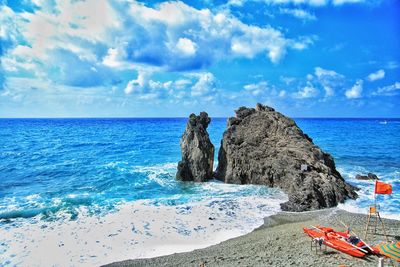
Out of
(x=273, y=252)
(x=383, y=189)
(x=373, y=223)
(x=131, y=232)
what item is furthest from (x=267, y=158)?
(x=131, y=232)

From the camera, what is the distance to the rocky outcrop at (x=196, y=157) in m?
36.3

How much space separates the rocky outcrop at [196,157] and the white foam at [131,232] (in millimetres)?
8776

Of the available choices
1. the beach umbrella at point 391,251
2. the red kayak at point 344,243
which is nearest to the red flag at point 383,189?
the red kayak at point 344,243

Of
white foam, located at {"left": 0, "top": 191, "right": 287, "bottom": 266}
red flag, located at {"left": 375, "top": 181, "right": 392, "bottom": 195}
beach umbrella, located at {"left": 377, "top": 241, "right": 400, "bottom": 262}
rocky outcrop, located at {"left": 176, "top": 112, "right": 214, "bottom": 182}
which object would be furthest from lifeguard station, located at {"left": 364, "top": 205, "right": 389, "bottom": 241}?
rocky outcrop, located at {"left": 176, "top": 112, "right": 214, "bottom": 182}

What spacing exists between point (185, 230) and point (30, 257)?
9.64m

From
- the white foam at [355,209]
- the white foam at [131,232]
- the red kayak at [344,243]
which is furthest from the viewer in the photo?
the white foam at [355,209]

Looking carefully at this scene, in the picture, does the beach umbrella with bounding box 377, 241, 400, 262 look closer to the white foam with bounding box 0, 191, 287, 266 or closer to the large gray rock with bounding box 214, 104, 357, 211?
the white foam with bounding box 0, 191, 287, 266

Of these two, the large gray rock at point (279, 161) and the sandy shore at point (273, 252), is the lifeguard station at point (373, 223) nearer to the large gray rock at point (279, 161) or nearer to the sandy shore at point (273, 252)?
the sandy shore at point (273, 252)

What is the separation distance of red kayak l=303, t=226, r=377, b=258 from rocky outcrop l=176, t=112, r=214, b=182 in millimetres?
18947

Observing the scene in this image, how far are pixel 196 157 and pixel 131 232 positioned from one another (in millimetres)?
16145

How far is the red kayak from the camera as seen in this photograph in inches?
648

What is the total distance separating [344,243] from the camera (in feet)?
56.1

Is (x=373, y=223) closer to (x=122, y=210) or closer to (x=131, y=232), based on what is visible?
(x=131, y=232)

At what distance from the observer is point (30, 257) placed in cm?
1800
